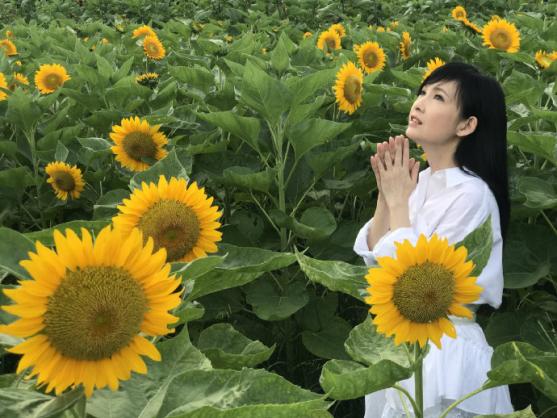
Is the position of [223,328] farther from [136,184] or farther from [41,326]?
[41,326]

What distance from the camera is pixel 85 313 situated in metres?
0.92

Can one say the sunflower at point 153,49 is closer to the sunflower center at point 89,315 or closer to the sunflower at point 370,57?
the sunflower at point 370,57

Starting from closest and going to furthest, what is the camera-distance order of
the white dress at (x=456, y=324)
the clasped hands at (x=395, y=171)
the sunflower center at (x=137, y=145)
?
the white dress at (x=456, y=324)
the clasped hands at (x=395, y=171)
the sunflower center at (x=137, y=145)

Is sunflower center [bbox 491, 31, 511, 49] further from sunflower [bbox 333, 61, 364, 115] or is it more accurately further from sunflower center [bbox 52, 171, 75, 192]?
sunflower center [bbox 52, 171, 75, 192]

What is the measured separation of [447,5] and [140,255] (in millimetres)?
8231

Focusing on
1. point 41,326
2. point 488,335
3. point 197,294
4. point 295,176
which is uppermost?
point 41,326

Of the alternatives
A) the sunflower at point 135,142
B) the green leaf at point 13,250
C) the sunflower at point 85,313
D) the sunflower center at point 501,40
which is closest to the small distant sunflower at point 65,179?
the sunflower at point 135,142

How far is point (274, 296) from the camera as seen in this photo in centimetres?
246

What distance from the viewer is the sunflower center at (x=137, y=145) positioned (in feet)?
7.58

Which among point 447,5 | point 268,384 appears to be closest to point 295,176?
point 268,384

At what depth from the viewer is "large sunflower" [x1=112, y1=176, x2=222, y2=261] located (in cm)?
140

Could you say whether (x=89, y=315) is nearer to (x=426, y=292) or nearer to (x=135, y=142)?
(x=426, y=292)

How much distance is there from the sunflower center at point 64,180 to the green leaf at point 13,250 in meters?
1.58

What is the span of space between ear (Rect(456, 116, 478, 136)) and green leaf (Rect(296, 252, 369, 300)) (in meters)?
0.85
